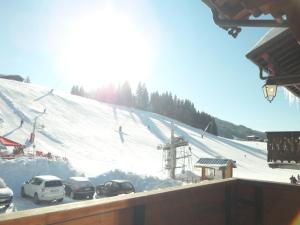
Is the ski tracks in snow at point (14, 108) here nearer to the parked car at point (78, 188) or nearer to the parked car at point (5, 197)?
the parked car at point (78, 188)

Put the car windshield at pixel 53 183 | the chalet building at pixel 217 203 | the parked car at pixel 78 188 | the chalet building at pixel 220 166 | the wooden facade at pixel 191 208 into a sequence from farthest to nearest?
the chalet building at pixel 220 166, the parked car at pixel 78 188, the car windshield at pixel 53 183, the chalet building at pixel 217 203, the wooden facade at pixel 191 208

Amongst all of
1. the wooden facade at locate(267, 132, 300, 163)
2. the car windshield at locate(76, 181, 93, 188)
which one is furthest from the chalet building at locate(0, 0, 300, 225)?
the car windshield at locate(76, 181, 93, 188)

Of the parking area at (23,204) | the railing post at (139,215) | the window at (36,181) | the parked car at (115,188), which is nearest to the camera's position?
the railing post at (139,215)

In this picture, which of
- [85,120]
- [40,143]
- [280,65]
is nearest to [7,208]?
[280,65]

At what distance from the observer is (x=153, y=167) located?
188 feet

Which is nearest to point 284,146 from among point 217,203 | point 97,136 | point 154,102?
point 217,203

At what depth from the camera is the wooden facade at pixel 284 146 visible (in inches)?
398

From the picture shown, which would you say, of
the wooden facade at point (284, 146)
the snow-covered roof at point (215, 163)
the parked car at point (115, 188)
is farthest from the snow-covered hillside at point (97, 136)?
the wooden facade at point (284, 146)

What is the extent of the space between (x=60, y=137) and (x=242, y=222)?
61022 mm

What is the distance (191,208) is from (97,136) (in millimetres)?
69505

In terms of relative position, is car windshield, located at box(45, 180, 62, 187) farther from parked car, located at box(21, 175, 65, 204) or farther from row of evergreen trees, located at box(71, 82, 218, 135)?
row of evergreen trees, located at box(71, 82, 218, 135)

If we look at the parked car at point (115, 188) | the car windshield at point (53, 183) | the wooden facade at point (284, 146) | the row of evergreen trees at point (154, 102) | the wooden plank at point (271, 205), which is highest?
the row of evergreen trees at point (154, 102)

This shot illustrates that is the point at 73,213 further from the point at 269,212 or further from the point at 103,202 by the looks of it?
the point at 269,212

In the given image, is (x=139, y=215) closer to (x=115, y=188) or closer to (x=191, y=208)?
(x=191, y=208)
